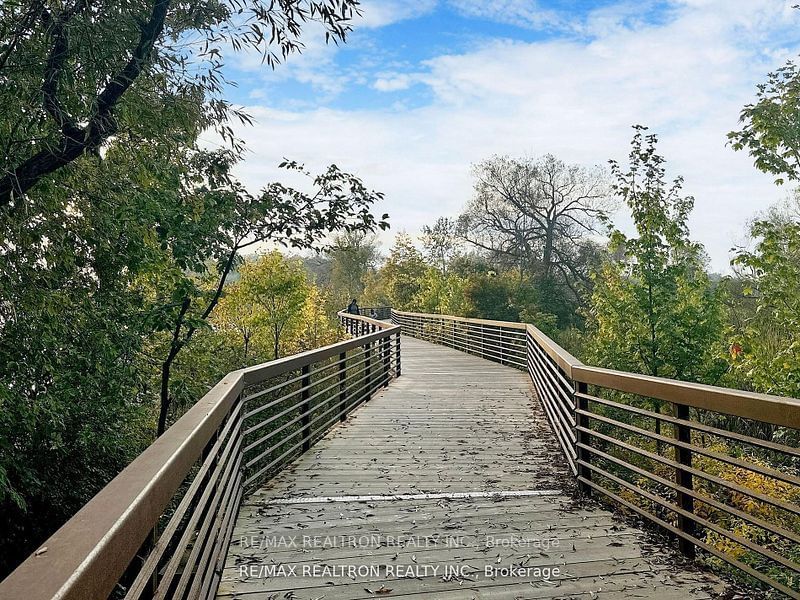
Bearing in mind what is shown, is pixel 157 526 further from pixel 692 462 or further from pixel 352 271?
pixel 352 271

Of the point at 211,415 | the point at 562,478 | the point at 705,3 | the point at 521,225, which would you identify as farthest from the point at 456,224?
the point at 211,415

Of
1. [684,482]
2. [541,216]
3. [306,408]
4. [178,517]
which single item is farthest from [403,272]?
[178,517]

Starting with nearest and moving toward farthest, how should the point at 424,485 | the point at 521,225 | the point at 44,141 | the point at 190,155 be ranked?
the point at 44,141
the point at 424,485
the point at 190,155
the point at 521,225

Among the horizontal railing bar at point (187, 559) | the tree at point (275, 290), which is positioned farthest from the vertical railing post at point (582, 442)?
the tree at point (275, 290)

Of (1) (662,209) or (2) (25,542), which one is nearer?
(2) (25,542)

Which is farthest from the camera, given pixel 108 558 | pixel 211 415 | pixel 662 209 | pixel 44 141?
pixel 662 209

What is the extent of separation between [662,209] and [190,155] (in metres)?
8.09

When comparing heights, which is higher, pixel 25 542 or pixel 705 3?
pixel 705 3

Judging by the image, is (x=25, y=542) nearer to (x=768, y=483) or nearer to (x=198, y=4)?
(x=198, y=4)

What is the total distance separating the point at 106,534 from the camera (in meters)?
1.30

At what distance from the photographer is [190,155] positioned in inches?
301

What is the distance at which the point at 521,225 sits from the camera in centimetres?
3064

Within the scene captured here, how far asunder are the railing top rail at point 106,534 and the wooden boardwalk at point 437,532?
123cm

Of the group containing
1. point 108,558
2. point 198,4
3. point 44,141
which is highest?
point 198,4
